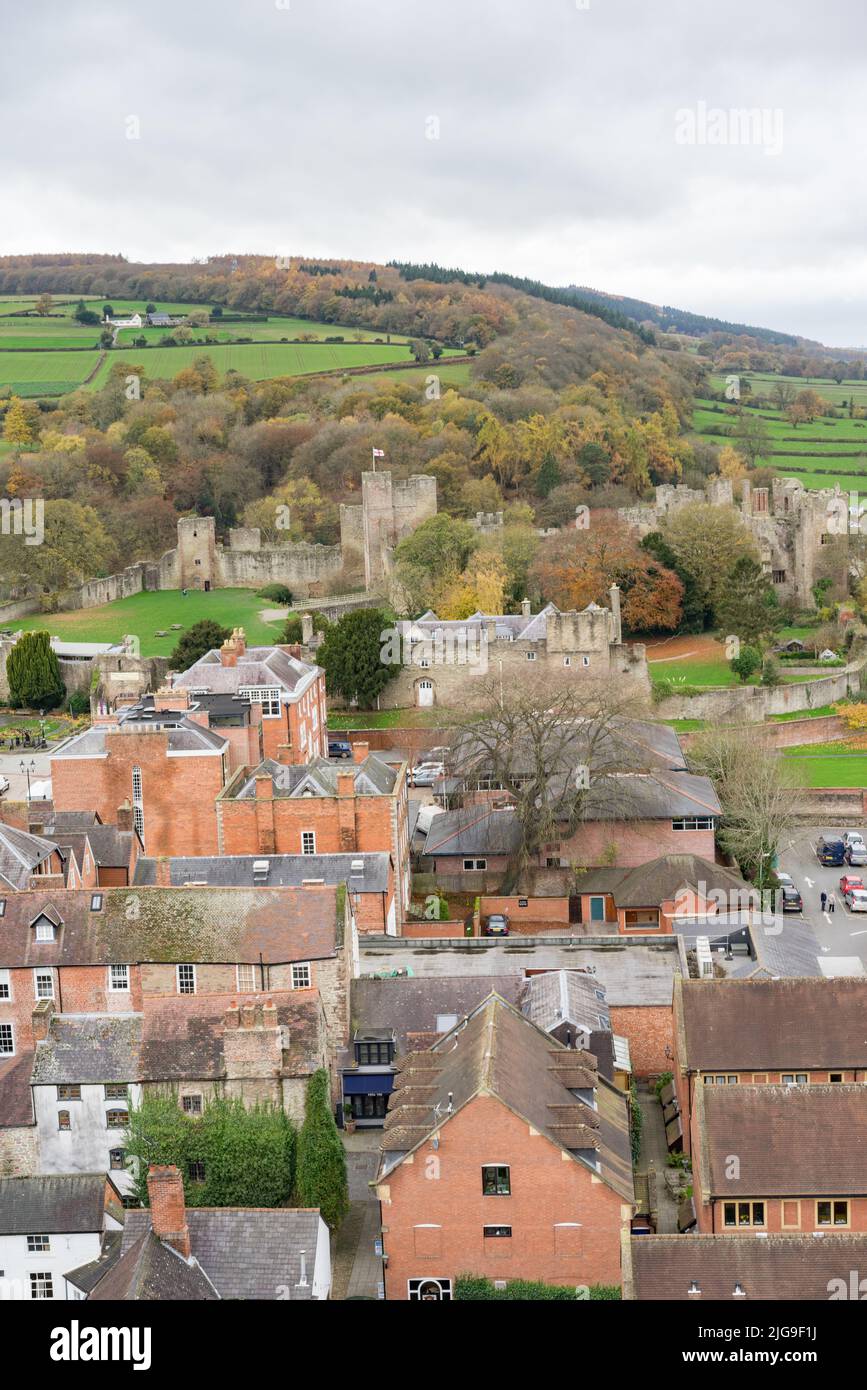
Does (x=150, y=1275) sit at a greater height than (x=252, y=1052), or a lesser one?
lesser

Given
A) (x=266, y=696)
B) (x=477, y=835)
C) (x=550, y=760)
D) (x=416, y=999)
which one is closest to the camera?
(x=416, y=999)

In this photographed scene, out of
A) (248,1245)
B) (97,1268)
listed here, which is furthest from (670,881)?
(97,1268)

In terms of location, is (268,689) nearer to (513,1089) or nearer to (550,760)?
(550,760)

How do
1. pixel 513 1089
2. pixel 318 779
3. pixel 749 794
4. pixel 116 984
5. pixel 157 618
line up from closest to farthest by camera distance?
pixel 513 1089 → pixel 116 984 → pixel 318 779 → pixel 749 794 → pixel 157 618

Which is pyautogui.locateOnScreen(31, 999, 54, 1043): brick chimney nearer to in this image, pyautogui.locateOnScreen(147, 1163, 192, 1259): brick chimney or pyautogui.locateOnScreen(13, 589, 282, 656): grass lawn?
pyautogui.locateOnScreen(147, 1163, 192, 1259): brick chimney

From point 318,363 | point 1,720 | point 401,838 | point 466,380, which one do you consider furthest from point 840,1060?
point 318,363

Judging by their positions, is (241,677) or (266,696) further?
(241,677)
